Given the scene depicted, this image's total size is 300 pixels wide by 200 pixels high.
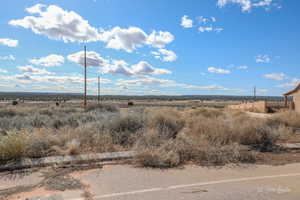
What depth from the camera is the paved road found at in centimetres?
394

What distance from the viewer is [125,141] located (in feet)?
26.1

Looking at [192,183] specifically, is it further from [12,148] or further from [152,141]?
[12,148]

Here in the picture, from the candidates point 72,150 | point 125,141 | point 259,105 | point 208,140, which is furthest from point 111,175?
point 259,105

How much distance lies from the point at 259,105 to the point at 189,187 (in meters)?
39.1

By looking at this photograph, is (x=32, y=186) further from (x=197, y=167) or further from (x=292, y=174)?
(x=292, y=174)

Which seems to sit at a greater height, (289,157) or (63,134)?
(63,134)

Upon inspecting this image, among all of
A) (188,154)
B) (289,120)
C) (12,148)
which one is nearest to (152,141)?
(188,154)

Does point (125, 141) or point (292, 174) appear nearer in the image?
point (292, 174)

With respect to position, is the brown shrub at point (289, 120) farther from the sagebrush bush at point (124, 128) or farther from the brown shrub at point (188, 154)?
the sagebrush bush at point (124, 128)

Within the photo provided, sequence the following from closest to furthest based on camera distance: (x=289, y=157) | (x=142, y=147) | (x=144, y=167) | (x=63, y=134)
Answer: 1. (x=144, y=167)
2. (x=142, y=147)
3. (x=289, y=157)
4. (x=63, y=134)

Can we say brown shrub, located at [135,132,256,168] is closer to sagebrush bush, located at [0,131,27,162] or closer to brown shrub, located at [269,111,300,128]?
sagebrush bush, located at [0,131,27,162]

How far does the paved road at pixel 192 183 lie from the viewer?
3.94 m

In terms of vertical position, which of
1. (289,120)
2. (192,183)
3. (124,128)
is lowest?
(192,183)

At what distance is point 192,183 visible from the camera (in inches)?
180
